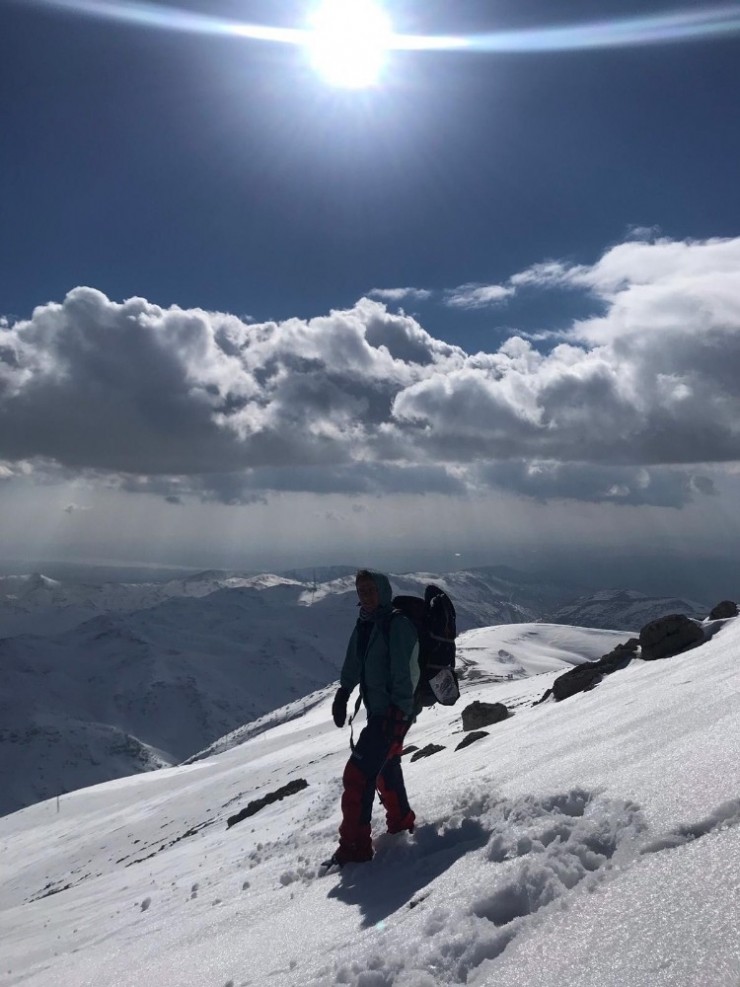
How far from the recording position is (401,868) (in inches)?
238

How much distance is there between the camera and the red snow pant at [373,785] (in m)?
6.79

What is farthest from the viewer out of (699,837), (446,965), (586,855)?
(586,855)

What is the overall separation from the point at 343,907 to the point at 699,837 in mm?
2830

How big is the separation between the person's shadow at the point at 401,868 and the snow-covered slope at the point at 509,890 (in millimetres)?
23

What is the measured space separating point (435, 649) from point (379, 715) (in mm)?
932

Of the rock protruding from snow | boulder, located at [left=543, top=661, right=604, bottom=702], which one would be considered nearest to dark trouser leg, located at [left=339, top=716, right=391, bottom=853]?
boulder, located at [left=543, top=661, right=604, bottom=702]

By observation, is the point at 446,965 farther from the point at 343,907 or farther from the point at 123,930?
the point at 123,930

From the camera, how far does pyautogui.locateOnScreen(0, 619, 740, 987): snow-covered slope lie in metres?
3.41

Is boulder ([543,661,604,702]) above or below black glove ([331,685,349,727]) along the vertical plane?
below

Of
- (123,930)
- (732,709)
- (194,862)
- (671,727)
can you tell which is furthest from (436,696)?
(194,862)

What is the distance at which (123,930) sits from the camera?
301 inches

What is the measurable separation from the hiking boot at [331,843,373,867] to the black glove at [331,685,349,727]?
4.41ft

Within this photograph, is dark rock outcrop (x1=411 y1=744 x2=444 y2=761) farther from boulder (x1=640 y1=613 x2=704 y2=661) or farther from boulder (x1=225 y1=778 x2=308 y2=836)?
boulder (x1=640 y1=613 x2=704 y2=661)

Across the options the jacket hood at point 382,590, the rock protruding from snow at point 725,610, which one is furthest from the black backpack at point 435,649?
the rock protruding from snow at point 725,610
